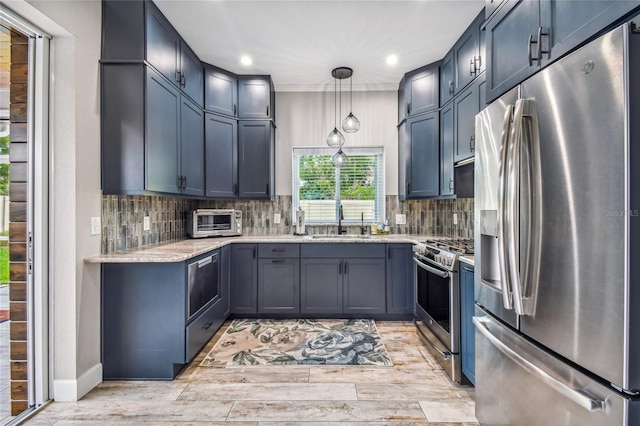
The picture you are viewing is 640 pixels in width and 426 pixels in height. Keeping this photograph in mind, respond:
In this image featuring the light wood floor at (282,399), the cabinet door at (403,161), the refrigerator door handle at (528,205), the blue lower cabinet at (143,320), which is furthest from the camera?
the cabinet door at (403,161)

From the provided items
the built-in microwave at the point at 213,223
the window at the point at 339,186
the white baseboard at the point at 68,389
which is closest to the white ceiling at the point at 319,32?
the window at the point at 339,186

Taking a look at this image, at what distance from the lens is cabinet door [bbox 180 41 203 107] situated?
299cm

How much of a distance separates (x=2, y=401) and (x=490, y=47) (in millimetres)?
3461

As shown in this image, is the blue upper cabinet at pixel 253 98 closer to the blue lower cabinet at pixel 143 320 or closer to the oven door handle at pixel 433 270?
the blue lower cabinet at pixel 143 320

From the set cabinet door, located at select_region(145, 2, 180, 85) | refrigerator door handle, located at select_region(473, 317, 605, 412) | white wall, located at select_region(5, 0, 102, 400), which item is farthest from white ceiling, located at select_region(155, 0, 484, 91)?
refrigerator door handle, located at select_region(473, 317, 605, 412)

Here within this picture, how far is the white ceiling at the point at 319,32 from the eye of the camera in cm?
253

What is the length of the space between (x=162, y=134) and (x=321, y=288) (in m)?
2.13

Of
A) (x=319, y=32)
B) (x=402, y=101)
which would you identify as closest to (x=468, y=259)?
(x=319, y=32)

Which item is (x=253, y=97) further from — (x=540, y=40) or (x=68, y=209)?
(x=540, y=40)

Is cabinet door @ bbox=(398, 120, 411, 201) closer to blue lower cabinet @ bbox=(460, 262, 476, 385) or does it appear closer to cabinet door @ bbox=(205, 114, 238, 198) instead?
blue lower cabinet @ bbox=(460, 262, 476, 385)

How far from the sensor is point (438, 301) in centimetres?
262

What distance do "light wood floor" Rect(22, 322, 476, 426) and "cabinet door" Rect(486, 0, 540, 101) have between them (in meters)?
1.85

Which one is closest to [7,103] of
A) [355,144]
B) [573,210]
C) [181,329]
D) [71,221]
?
[71,221]

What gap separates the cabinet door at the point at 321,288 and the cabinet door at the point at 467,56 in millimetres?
2153
